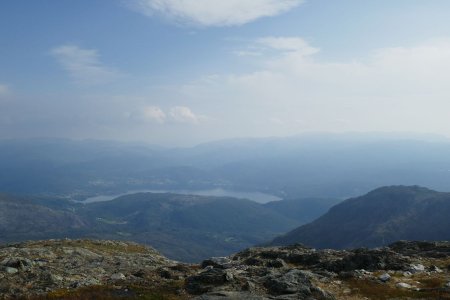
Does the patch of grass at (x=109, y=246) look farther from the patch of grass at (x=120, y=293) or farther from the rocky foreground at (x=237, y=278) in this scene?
the patch of grass at (x=120, y=293)

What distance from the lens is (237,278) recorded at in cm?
3148

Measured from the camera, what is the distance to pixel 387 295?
29219 mm

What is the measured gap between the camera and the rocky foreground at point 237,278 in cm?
2870

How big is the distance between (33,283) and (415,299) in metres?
29.2

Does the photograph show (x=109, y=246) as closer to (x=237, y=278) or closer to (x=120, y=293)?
(x=120, y=293)

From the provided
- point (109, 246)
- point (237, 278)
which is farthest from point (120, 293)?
point (109, 246)

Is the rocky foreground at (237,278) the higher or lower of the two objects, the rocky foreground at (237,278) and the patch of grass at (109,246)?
the higher

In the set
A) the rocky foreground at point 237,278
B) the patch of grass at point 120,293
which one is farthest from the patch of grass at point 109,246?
the patch of grass at point 120,293

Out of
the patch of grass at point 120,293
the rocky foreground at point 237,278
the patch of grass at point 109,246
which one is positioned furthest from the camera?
the patch of grass at point 109,246

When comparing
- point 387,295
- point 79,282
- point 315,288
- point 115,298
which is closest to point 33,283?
point 79,282

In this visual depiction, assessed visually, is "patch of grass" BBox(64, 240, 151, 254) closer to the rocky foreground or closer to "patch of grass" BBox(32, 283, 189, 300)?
the rocky foreground

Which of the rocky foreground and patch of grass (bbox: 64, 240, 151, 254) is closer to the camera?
the rocky foreground

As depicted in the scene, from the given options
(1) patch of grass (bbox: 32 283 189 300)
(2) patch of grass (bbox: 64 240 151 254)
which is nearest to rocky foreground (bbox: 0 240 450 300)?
(1) patch of grass (bbox: 32 283 189 300)

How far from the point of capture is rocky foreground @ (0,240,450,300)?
28.7m
